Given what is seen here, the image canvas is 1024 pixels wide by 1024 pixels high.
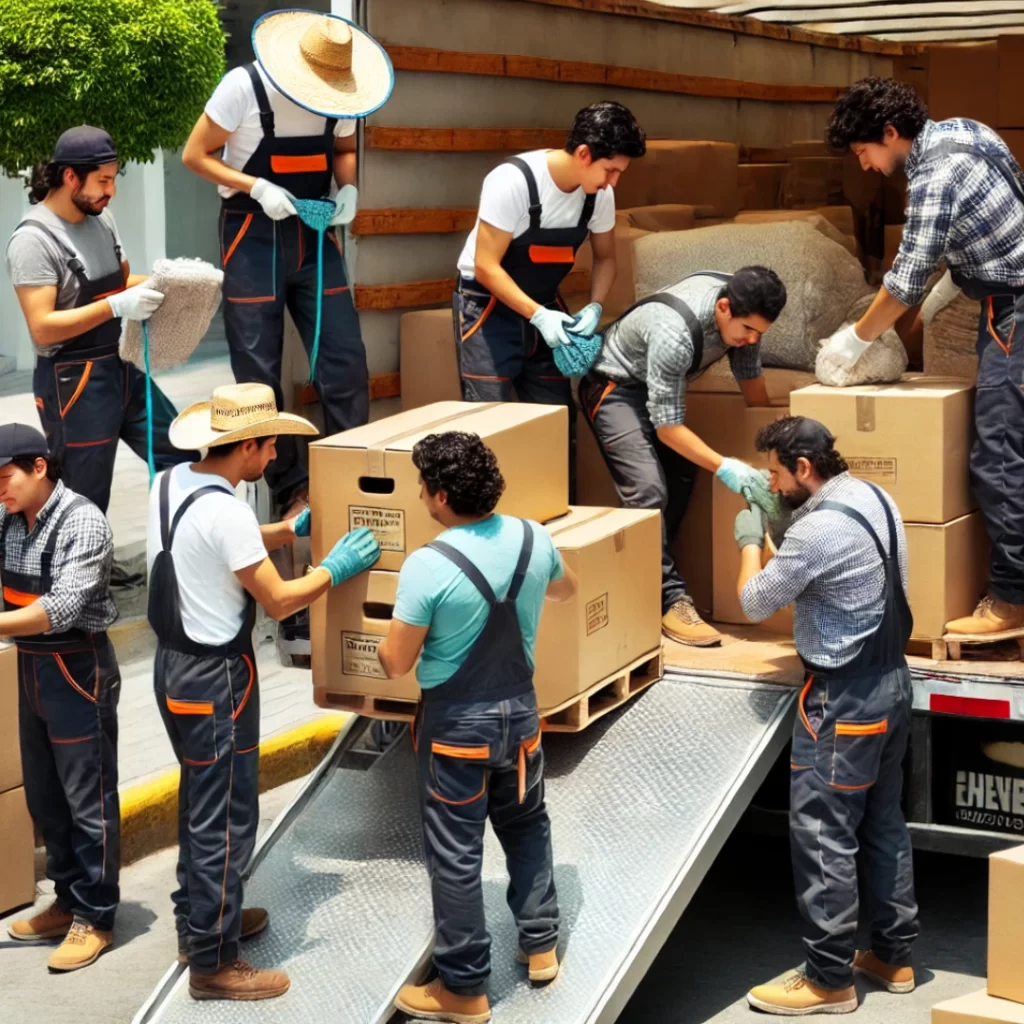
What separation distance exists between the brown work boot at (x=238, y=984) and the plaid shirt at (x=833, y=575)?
1668 millimetres

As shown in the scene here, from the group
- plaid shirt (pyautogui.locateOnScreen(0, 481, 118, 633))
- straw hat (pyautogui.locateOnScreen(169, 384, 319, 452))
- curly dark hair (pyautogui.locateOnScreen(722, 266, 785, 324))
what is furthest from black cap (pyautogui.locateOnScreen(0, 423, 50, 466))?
curly dark hair (pyautogui.locateOnScreen(722, 266, 785, 324))

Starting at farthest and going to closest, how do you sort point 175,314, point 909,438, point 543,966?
point 175,314 < point 909,438 < point 543,966

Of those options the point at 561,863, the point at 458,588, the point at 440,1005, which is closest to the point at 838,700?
the point at 561,863

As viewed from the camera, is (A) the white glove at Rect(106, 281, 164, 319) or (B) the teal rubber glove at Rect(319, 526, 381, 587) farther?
(A) the white glove at Rect(106, 281, 164, 319)

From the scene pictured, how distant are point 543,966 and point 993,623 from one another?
1.77 meters

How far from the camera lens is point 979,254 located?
209 inches

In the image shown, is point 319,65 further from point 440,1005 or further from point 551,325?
point 440,1005

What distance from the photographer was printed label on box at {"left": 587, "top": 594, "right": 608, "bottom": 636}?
5297 millimetres

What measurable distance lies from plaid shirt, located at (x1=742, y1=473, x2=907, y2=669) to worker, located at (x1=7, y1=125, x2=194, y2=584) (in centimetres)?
227

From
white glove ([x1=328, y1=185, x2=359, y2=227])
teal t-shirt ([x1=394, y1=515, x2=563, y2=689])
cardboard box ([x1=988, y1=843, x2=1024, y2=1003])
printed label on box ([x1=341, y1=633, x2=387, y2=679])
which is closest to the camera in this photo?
cardboard box ([x1=988, y1=843, x2=1024, y2=1003])

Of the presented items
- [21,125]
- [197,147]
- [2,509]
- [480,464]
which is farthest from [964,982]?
[21,125]

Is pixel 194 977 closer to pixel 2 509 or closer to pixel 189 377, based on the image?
pixel 2 509

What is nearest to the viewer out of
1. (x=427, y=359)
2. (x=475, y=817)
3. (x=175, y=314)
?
(x=475, y=817)

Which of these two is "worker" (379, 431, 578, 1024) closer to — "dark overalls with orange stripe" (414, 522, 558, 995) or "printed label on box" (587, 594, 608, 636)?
"dark overalls with orange stripe" (414, 522, 558, 995)
